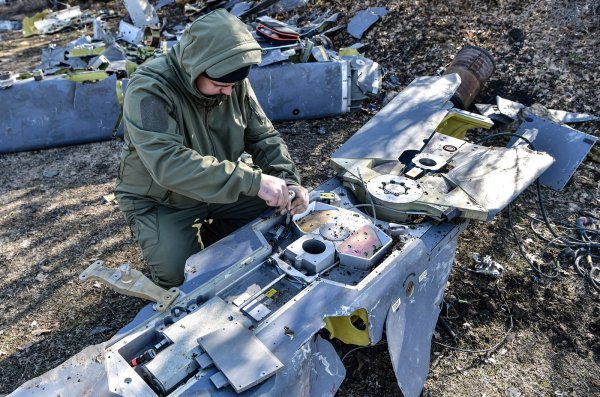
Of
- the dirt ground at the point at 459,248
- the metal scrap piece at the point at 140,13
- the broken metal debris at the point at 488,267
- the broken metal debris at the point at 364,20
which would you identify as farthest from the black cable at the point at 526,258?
the metal scrap piece at the point at 140,13

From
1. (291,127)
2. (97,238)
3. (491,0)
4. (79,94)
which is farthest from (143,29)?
(491,0)

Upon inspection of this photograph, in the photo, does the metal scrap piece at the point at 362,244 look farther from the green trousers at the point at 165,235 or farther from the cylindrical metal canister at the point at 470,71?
the cylindrical metal canister at the point at 470,71

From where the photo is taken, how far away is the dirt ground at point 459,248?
2.87 m

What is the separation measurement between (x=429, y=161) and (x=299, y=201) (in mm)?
990

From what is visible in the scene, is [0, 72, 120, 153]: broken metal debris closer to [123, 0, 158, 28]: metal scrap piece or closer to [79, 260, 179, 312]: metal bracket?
[79, 260, 179, 312]: metal bracket

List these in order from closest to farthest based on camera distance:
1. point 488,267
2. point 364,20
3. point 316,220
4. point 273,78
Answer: point 316,220, point 488,267, point 273,78, point 364,20

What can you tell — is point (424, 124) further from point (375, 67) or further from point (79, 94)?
point (79, 94)

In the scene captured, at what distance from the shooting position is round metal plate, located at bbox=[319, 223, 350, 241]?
2482 millimetres

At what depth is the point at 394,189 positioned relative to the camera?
2768mm

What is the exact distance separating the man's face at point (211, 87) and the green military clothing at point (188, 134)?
4cm

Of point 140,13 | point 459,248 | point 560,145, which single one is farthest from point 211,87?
point 140,13

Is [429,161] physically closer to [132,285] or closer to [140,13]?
[132,285]

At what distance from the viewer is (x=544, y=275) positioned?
134 inches

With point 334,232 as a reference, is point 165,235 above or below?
below
